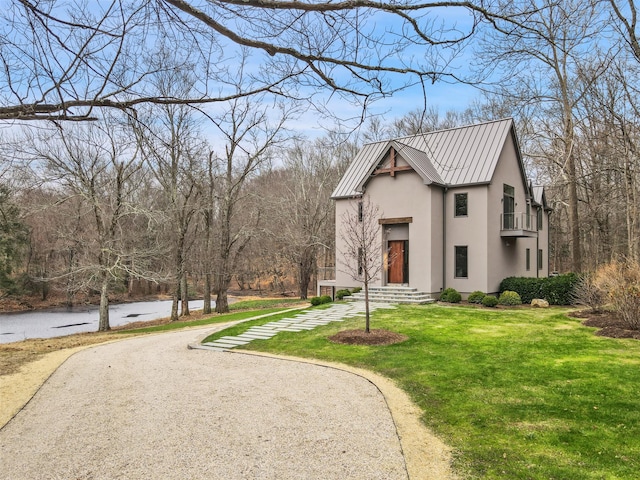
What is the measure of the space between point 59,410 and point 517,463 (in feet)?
20.4

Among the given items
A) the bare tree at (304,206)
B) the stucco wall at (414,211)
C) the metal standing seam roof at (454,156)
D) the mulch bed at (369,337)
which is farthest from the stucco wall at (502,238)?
the bare tree at (304,206)

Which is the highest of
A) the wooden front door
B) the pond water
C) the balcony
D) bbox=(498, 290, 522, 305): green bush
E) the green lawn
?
the balcony

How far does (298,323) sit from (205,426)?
26.0ft

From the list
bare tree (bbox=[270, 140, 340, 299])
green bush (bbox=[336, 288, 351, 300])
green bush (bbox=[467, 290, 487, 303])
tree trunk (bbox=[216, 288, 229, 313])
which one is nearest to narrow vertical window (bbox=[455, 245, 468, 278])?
green bush (bbox=[467, 290, 487, 303])

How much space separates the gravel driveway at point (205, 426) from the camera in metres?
4.53

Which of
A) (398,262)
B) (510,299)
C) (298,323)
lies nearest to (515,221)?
(510,299)

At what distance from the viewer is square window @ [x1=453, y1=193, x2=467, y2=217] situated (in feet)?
63.1

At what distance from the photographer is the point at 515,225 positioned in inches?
811

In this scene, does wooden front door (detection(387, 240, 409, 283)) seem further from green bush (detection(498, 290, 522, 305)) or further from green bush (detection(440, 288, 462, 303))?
green bush (detection(498, 290, 522, 305))

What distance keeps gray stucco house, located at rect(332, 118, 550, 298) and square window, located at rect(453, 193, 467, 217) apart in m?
0.04

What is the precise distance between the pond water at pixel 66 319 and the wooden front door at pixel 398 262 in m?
13.0

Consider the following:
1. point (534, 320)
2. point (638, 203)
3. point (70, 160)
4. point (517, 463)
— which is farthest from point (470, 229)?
point (70, 160)

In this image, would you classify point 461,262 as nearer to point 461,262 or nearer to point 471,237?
point 461,262

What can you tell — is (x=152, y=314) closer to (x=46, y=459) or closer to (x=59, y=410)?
(x=59, y=410)
